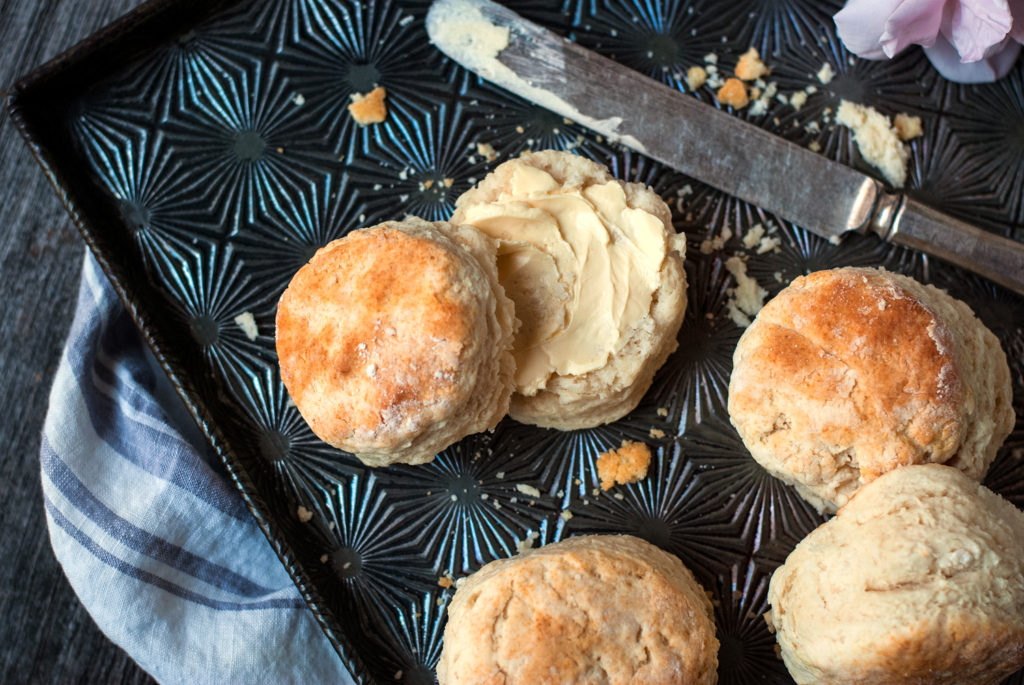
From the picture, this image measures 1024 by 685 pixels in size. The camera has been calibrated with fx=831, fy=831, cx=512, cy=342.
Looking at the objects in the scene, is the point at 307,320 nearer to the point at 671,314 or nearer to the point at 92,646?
the point at 671,314

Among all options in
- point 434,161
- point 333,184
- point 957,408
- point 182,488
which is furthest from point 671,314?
point 182,488

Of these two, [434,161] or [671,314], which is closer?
[671,314]

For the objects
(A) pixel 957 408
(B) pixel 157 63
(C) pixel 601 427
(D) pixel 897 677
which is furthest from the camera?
(B) pixel 157 63

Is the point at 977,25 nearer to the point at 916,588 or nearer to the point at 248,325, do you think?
the point at 916,588

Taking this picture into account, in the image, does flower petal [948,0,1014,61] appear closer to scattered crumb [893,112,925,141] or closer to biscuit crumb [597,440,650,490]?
scattered crumb [893,112,925,141]

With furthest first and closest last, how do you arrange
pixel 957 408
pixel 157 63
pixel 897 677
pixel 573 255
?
pixel 157 63 < pixel 573 255 < pixel 957 408 < pixel 897 677

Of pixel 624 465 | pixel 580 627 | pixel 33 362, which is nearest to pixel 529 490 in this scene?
pixel 624 465
